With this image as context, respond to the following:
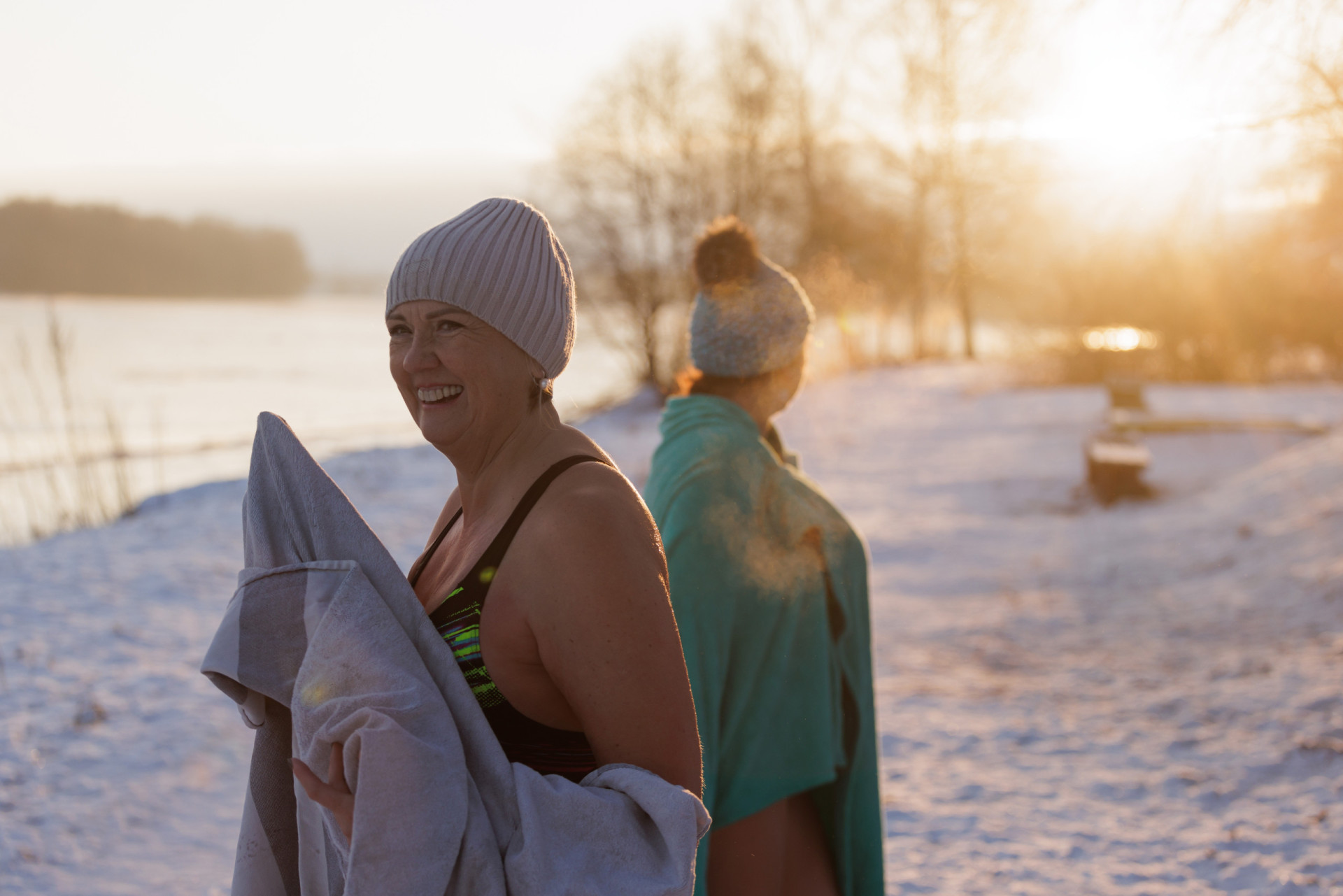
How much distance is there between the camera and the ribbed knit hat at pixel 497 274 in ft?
4.93

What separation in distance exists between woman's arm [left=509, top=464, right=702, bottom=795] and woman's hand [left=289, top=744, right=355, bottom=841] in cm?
31

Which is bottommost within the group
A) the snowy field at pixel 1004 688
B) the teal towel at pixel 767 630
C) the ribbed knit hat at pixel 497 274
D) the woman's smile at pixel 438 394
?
the snowy field at pixel 1004 688

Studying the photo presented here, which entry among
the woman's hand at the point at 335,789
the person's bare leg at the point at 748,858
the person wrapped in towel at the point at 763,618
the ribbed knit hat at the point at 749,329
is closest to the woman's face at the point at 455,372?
the woman's hand at the point at 335,789

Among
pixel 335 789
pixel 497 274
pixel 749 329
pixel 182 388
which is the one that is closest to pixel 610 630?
pixel 335 789

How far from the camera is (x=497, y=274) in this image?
4.94ft

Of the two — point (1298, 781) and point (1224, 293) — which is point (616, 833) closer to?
point (1298, 781)

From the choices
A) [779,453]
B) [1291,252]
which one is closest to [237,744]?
[779,453]

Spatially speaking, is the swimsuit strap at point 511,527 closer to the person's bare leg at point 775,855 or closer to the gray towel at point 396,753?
the gray towel at point 396,753

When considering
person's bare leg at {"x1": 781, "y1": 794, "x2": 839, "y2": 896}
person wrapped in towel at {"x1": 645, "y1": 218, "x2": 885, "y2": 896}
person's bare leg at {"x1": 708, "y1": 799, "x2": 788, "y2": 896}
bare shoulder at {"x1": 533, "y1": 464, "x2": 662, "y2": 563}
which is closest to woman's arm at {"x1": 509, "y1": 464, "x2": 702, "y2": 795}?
bare shoulder at {"x1": 533, "y1": 464, "x2": 662, "y2": 563}

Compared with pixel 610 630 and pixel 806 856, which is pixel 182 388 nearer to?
pixel 806 856

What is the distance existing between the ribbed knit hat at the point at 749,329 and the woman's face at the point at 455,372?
1202 millimetres

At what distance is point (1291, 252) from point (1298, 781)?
14.2 meters

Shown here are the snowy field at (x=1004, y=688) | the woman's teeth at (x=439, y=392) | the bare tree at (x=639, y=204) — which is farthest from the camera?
the bare tree at (x=639, y=204)

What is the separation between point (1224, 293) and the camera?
1930 centimetres
